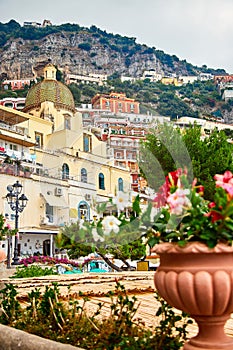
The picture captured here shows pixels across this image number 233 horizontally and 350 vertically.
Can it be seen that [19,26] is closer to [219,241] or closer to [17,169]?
[17,169]

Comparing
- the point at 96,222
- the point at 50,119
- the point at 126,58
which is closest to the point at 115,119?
the point at 50,119

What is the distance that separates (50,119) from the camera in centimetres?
3406

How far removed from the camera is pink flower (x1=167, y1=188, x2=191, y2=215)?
2.06m

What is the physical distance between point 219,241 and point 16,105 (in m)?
70.9

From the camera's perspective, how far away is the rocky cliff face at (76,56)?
4504 inches

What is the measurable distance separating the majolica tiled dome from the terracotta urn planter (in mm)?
34624

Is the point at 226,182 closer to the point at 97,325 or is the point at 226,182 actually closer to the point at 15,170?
the point at 97,325

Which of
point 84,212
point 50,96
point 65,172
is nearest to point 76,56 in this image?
point 50,96

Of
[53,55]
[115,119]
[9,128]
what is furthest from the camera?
[53,55]

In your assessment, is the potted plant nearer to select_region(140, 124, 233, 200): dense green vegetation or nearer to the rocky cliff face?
select_region(140, 124, 233, 200): dense green vegetation

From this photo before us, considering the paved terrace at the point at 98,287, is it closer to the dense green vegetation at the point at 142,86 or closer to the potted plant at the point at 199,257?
the potted plant at the point at 199,257

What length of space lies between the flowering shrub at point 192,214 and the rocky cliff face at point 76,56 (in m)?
109

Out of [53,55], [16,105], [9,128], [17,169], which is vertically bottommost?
[17,169]

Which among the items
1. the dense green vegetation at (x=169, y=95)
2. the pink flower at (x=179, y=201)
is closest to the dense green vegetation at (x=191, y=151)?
the pink flower at (x=179, y=201)
